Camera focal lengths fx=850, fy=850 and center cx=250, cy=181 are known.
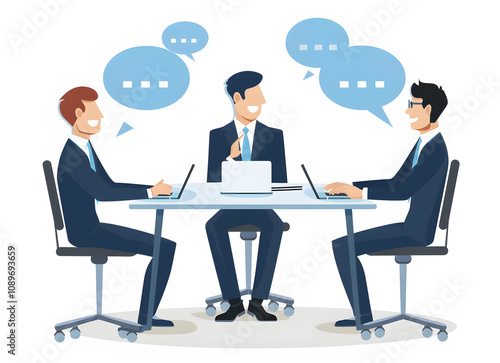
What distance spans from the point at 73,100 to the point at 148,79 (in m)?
1.47

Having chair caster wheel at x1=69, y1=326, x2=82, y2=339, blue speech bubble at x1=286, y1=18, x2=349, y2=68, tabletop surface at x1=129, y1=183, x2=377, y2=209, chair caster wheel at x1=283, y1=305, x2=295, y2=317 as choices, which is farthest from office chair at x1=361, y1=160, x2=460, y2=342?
chair caster wheel at x1=69, y1=326, x2=82, y2=339

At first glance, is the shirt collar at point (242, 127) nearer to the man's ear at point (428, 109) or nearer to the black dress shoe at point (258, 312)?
the black dress shoe at point (258, 312)

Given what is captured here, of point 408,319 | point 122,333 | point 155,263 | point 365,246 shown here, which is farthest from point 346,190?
point 122,333

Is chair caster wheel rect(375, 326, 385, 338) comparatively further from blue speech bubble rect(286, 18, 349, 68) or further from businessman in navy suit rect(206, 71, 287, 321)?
blue speech bubble rect(286, 18, 349, 68)

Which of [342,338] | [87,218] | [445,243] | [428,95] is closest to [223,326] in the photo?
[342,338]

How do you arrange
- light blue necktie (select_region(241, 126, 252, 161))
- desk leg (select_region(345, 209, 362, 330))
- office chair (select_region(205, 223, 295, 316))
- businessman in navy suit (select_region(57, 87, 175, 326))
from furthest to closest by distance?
1. light blue necktie (select_region(241, 126, 252, 161))
2. office chair (select_region(205, 223, 295, 316))
3. businessman in navy suit (select_region(57, 87, 175, 326))
4. desk leg (select_region(345, 209, 362, 330))

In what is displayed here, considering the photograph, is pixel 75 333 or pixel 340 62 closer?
pixel 75 333

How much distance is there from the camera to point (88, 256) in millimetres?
5785

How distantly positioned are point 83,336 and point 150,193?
109 cm

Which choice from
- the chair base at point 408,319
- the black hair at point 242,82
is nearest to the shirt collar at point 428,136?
the chair base at point 408,319

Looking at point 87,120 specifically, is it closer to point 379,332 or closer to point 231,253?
point 231,253

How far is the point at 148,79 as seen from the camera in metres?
7.17

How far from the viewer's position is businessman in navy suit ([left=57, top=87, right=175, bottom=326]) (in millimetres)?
5582

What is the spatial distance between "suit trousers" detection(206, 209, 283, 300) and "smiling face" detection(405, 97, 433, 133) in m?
1.26
